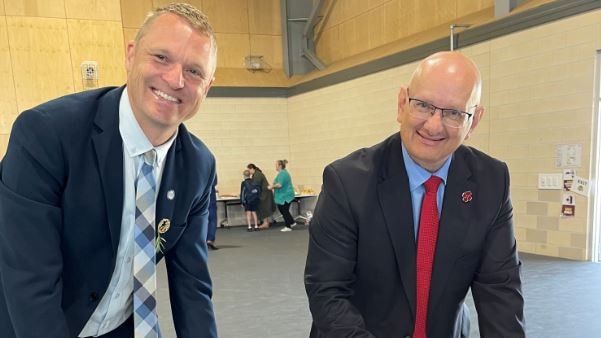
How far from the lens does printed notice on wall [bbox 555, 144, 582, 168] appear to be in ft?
16.5

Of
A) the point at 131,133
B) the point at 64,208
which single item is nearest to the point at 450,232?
the point at 131,133

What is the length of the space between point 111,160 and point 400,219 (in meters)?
0.84

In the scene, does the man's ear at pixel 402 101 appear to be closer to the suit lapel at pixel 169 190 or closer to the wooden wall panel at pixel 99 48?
the suit lapel at pixel 169 190

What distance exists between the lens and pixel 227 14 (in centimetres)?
1012

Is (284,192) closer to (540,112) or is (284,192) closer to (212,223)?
(212,223)

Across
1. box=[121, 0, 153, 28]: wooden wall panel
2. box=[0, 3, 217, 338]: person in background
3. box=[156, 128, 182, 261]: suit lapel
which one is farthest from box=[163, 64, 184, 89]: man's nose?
box=[121, 0, 153, 28]: wooden wall panel

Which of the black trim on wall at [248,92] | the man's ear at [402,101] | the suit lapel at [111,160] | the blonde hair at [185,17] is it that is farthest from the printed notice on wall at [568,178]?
the black trim on wall at [248,92]

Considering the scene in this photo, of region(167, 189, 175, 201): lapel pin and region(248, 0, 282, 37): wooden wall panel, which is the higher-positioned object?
region(248, 0, 282, 37): wooden wall panel

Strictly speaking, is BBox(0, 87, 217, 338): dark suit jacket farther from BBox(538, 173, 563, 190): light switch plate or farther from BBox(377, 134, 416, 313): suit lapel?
BBox(538, 173, 563, 190): light switch plate

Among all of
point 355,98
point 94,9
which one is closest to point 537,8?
point 355,98

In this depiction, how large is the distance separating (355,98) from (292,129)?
2.34 metres

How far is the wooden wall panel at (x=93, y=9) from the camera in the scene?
7.12 m

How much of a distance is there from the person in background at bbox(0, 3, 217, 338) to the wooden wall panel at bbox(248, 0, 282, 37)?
972 cm

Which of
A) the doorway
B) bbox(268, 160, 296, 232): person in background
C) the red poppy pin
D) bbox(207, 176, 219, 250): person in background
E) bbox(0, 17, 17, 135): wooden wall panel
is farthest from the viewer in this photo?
bbox(268, 160, 296, 232): person in background
